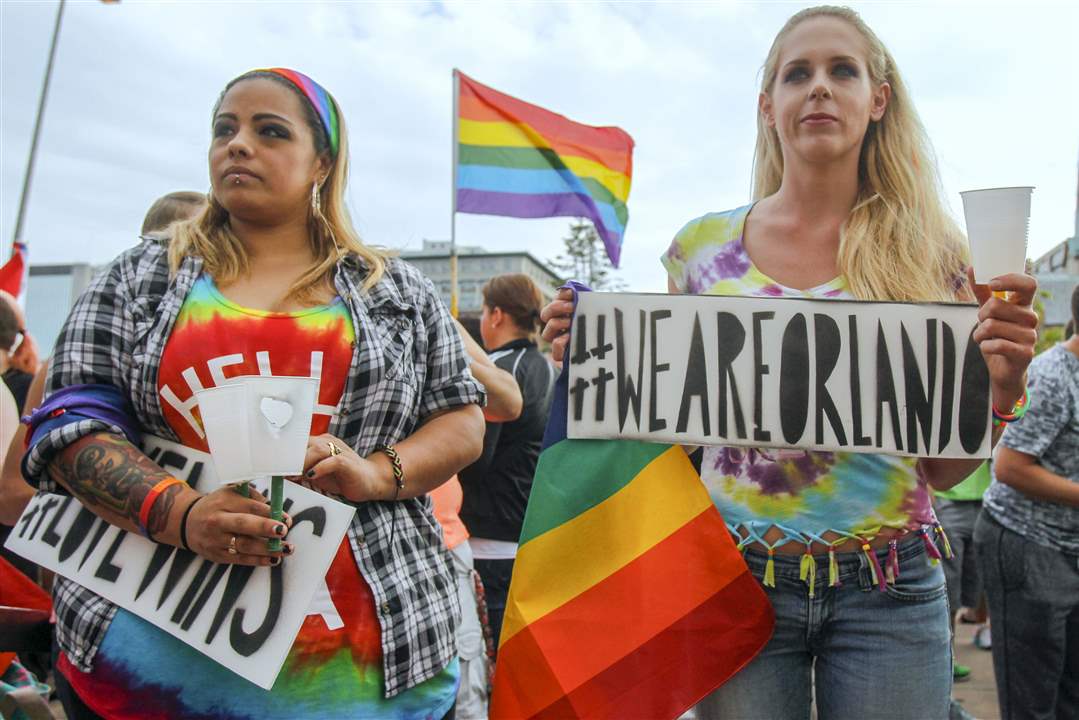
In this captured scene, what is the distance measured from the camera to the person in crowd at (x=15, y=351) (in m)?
3.83

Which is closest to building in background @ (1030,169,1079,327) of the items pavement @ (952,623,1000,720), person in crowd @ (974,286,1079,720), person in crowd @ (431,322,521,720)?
pavement @ (952,623,1000,720)

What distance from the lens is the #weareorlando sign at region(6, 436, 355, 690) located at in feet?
4.72

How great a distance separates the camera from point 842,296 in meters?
1.75

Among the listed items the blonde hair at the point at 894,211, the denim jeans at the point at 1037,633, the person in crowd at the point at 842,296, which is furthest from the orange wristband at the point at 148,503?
the denim jeans at the point at 1037,633

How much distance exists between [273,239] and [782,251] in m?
1.12

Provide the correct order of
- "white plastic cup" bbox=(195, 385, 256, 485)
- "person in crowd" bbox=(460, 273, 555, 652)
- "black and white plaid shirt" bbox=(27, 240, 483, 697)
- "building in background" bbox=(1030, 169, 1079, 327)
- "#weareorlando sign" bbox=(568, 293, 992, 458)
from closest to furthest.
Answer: "white plastic cup" bbox=(195, 385, 256, 485) < "black and white plaid shirt" bbox=(27, 240, 483, 697) < "#weareorlando sign" bbox=(568, 293, 992, 458) < "person in crowd" bbox=(460, 273, 555, 652) < "building in background" bbox=(1030, 169, 1079, 327)

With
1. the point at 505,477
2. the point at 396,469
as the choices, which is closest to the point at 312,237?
the point at 396,469

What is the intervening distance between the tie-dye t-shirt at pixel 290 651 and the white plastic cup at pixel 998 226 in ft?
3.87

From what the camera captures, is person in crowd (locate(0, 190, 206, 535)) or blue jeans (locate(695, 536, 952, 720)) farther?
person in crowd (locate(0, 190, 206, 535))

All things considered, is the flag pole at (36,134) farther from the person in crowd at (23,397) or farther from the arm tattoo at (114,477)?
the arm tattoo at (114,477)

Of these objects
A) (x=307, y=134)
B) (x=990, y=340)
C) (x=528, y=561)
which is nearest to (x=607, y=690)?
(x=528, y=561)

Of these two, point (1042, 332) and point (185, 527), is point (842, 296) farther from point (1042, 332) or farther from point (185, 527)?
point (1042, 332)

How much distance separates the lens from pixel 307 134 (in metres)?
1.82

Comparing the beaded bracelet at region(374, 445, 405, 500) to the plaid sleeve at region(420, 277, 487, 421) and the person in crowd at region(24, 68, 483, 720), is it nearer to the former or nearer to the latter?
the person in crowd at region(24, 68, 483, 720)
